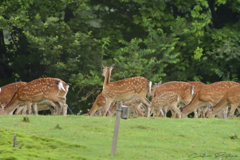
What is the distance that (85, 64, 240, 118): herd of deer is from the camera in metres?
13.8

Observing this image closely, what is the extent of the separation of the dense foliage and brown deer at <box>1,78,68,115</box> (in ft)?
18.1

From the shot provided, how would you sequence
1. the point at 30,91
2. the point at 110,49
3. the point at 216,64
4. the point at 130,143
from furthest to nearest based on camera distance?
the point at 110,49, the point at 216,64, the point at 30,91, the point at 130,143

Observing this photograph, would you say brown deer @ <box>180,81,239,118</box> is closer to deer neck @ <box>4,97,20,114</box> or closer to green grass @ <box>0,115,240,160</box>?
green grass @ <box>0,115,240,160</box>

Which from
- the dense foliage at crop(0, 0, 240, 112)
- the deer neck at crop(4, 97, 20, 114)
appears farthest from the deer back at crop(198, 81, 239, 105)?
the deer neck at crop(4, 97, 20, 114)

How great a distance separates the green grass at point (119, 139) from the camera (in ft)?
22.2

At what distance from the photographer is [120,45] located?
23141mm

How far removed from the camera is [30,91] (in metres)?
13.2

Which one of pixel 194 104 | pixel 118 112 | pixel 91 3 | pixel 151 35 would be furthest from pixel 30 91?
pixel 91 3

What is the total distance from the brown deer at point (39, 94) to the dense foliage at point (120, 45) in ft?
18.1

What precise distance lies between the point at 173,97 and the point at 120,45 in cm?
924

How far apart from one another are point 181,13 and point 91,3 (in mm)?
5029

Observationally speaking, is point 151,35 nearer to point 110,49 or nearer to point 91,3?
point 110,49

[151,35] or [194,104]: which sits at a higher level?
[151,35]

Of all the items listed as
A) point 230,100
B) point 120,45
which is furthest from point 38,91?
point 120,45
